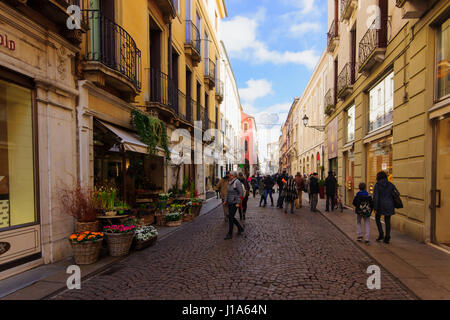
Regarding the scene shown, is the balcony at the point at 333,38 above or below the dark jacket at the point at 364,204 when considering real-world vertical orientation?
above

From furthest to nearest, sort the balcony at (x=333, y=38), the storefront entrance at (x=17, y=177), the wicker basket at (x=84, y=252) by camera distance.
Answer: the balcony at (x=333, y=38) → the wicker basket at (x=84, y=252) → the storefront entrance at (x=17, y=177)

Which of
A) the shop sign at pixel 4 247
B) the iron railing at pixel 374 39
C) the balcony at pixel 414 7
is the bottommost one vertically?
the shop sign at pixel 4 247

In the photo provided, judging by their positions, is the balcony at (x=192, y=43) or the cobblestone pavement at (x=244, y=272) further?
the balcony at (x=192, y=43)

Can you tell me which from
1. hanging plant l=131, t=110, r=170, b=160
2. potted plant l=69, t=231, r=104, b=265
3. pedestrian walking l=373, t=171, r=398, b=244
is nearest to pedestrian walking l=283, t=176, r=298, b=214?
pedestrian walking l=373, t=171, r=398, b=244

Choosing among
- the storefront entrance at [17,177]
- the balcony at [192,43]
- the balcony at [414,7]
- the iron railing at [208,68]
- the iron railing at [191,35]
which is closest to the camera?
the storefront entrance at [17,177]

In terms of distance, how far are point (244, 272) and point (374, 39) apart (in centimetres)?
888

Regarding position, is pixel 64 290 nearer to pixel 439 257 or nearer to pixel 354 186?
pixel 439 257

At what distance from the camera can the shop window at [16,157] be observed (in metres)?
4.70

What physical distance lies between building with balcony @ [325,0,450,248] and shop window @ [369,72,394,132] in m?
0.03

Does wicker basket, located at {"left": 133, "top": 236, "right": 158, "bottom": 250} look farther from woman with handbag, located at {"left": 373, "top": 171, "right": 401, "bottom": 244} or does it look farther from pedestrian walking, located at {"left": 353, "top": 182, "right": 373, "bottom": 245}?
woman with handbag, located at {"left": 373, "top": 171, "right": 401, "bottom": 244}

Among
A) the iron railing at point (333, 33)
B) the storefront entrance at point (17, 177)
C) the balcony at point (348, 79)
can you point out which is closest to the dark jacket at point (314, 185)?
the balcony at point (348, 79)

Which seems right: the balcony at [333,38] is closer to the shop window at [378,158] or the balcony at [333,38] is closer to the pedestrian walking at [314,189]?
the shop window at [378,158]

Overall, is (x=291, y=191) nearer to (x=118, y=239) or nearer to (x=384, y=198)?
(x=384, y=198)
